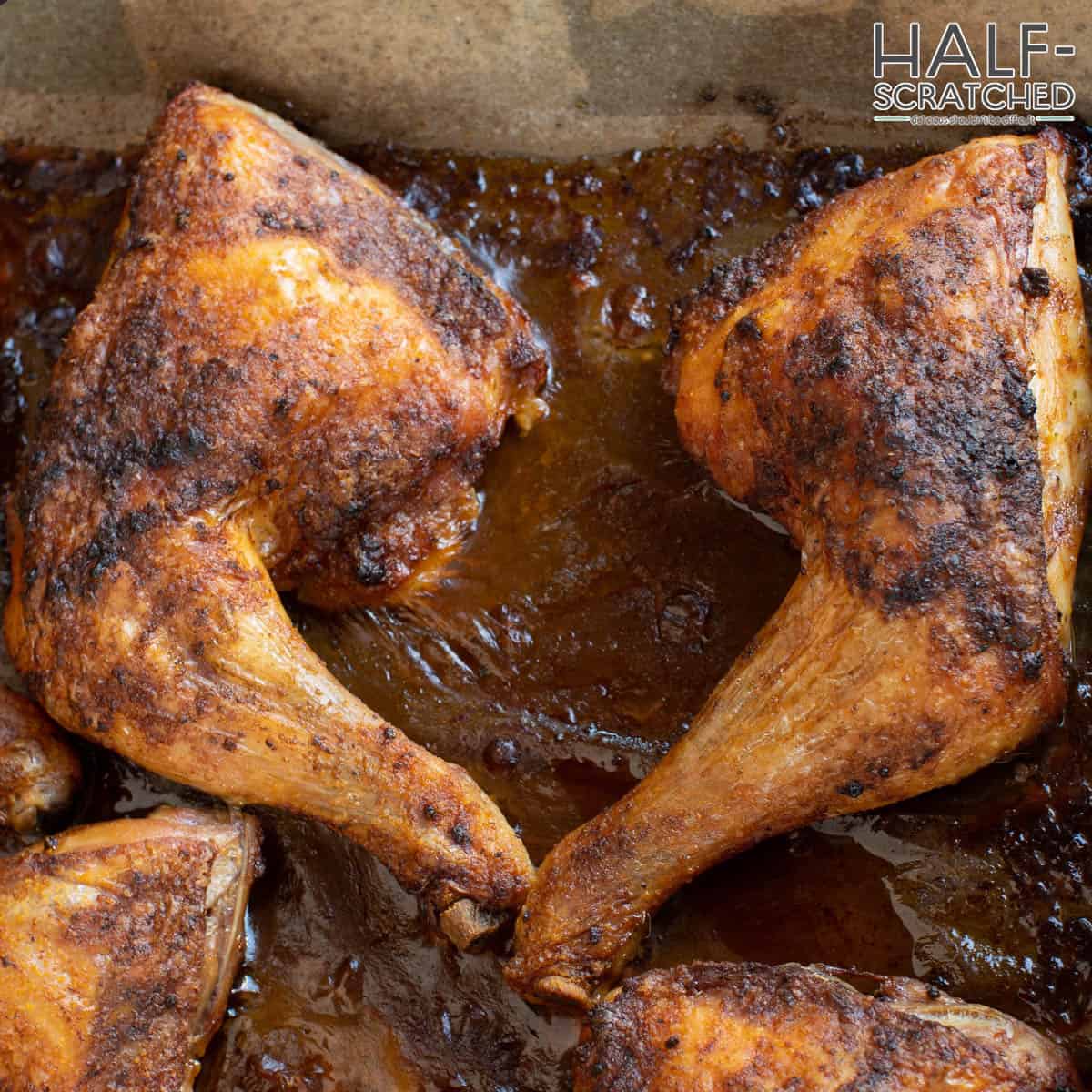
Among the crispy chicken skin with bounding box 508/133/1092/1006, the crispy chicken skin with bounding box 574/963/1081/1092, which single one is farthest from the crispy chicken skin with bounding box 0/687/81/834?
the crispy chicken skin with bounding box 574/963/1081/1092

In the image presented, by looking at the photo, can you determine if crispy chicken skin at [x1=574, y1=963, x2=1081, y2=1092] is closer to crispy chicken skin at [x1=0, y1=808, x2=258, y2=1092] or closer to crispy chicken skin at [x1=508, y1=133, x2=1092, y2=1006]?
crispy chicken skin at [x1=508, y1=133, x2=1092, y2=1006]

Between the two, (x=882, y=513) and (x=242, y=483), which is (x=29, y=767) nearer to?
(x=242, y=483)

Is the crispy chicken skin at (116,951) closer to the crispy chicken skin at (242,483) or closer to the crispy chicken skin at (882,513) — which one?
the crispy chicken skin at (242,483)

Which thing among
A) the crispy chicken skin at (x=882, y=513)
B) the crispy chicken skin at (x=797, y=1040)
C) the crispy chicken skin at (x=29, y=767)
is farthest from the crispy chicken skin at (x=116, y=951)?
the crispy chicken skin at (x=797, y=1040)

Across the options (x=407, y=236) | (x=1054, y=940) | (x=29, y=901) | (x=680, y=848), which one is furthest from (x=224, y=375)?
(x=1054, y=940)

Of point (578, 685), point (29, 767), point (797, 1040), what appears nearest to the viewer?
point (797, 1040)

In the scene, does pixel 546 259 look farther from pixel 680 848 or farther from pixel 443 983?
pixel 443 983

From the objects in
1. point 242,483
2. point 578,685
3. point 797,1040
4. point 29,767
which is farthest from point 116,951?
point 797,1040
